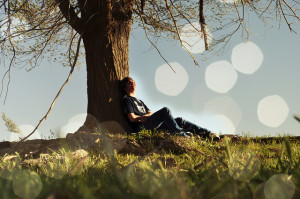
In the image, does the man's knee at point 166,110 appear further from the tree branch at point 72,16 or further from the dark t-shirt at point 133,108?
→ the tree branch at point 72,16

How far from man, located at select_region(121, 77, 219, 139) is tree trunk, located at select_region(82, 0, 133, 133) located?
25cm

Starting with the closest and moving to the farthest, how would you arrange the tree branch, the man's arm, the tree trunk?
1. the man's arm
2. the tree trunk
3. the tree branch

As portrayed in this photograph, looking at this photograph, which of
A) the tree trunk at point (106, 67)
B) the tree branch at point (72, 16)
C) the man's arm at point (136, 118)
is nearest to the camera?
the man's arm at point (136, 118)

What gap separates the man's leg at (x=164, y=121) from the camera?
22.6ft

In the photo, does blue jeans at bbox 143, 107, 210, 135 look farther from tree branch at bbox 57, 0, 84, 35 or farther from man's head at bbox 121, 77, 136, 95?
tree branch at bbox 57, 0, 84, 35

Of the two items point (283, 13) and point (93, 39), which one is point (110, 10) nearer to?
point (93, 39)

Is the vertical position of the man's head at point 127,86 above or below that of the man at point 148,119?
above

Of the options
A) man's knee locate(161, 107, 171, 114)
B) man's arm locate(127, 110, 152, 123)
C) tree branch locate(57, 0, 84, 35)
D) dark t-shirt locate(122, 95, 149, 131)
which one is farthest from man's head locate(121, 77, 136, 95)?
tree branch locate(57, 0, 84, 35)

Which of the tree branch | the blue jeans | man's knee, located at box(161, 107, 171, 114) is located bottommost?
the blue jeans

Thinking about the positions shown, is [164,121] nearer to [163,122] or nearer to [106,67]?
[163,122]

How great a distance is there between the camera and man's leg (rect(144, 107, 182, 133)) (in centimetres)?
688

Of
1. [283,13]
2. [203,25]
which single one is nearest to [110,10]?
[203,25]

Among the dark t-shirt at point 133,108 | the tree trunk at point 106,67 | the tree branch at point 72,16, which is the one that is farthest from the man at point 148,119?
the tree branch at point 72,16

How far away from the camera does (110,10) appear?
7.61 m
